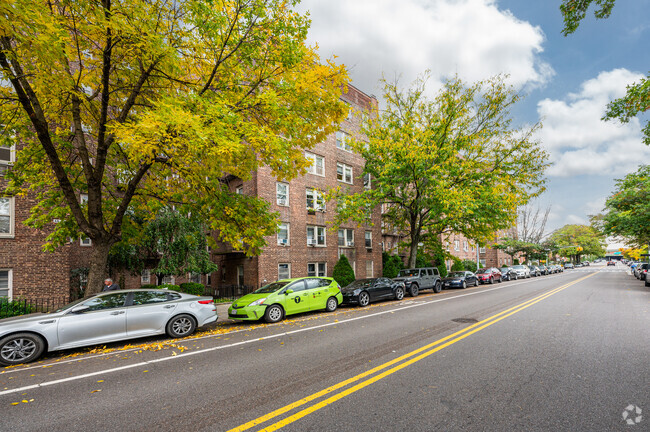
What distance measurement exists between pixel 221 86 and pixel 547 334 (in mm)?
11154

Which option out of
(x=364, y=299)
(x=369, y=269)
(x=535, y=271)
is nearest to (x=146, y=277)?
(x=364, y=299)

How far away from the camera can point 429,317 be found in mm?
10273

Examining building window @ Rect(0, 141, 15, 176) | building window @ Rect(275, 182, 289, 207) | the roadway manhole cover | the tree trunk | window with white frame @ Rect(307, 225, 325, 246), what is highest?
building window @ Rect(0, 141, 15, 176)

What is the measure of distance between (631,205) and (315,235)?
79.3ft

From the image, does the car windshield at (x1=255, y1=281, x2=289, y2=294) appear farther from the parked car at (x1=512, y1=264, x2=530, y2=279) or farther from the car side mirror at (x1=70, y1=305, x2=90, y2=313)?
the parked car at (x1=512, y1=264, x2=530, y2=279)

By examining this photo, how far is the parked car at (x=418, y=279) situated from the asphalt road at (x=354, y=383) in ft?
33.6

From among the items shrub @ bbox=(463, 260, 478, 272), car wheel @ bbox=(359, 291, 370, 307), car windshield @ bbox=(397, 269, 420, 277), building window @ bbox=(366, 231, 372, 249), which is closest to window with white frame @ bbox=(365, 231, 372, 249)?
building window @ bbox=(366, 231, 372, 249)

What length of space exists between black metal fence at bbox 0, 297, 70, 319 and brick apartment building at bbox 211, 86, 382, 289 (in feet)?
30.7

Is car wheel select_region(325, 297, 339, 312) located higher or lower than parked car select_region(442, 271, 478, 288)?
higher

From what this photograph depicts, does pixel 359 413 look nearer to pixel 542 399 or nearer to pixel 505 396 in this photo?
pixel 505 396

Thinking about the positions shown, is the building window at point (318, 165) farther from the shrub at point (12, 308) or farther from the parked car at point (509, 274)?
the parked car at point (509, 274)

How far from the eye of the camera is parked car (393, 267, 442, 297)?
18.5 m

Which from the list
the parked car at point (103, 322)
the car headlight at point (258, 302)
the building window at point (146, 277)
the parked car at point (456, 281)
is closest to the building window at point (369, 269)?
the parked car at point (456, 281)

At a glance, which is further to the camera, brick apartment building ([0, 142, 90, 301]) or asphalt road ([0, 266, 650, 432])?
brick apartment building ([0, 142, 90, 301])
